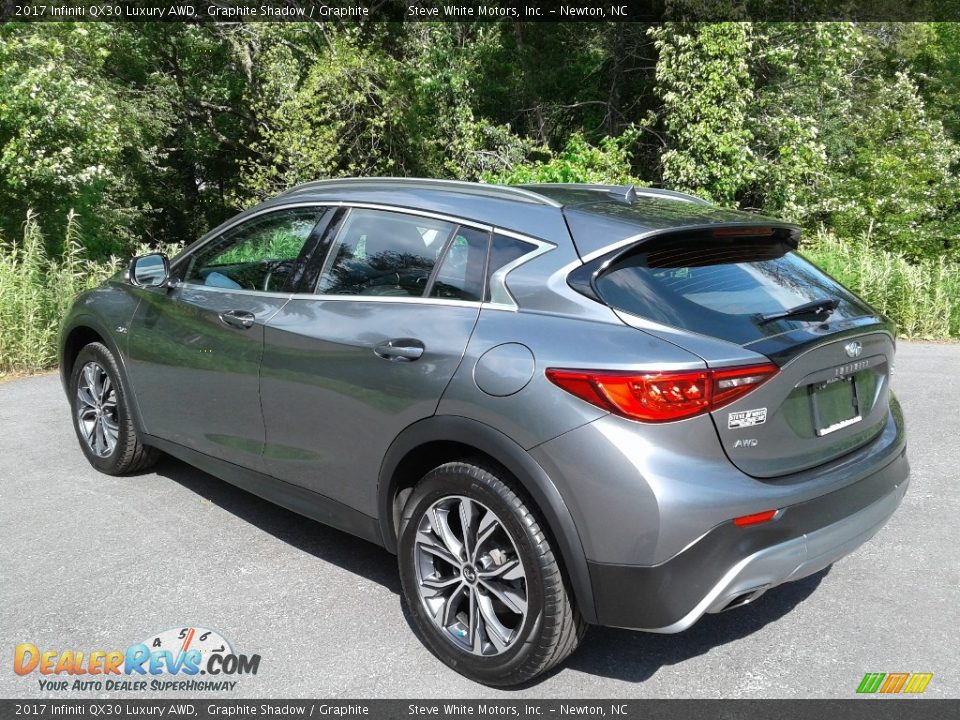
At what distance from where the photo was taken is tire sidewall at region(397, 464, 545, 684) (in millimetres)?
3154

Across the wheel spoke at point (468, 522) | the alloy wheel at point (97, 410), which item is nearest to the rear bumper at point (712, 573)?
the wheel spoke at point (468, 522)

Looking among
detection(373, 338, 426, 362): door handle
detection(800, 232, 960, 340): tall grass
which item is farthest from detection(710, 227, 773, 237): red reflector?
detection(800, 232, 960, 340): tall grass

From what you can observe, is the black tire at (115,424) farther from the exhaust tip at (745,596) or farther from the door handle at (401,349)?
the exhaust tip at (745,596)

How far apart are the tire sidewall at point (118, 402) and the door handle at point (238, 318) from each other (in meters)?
1.21

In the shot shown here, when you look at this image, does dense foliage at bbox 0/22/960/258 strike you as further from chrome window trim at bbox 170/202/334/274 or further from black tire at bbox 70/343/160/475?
chrome window trim at bbox 170/202/334/274

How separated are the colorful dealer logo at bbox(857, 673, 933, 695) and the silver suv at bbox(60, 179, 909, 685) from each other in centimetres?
51

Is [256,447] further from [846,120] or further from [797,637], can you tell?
[846,120]

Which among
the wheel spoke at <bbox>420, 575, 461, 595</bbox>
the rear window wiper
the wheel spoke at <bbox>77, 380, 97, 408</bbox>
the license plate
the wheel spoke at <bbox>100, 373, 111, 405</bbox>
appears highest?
the rear window wiper

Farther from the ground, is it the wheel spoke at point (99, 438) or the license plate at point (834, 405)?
the license plate at point (834, 405)

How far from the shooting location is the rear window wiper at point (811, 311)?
326 centimetres

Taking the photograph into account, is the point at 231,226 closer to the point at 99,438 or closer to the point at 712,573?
the point at 99,438

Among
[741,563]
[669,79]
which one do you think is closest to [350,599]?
[741,563]
